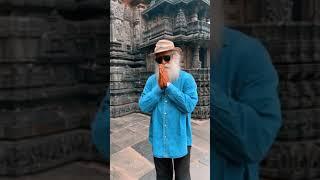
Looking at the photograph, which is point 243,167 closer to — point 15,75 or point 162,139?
point 15,75

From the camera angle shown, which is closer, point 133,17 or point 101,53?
point 101,53

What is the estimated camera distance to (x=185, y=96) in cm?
132

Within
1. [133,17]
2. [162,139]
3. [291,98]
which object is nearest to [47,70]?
[291,98]

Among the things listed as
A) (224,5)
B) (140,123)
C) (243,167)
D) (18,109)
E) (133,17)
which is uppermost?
(133,17)

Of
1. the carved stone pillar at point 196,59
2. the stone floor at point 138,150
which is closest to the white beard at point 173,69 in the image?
the stone floor at point 138,150

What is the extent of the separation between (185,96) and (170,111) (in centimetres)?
9

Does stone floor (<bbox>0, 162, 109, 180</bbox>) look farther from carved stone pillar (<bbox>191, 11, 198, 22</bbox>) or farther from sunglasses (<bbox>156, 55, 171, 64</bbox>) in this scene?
carved stone pillar (<bbox>191, 11, 198, 22</bbox>)

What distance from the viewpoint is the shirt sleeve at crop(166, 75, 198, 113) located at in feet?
4.25

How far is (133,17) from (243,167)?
197 cm

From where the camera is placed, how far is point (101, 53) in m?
0.51

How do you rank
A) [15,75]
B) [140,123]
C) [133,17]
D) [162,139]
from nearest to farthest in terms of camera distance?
1. [15,75]
2. [162,139]
3. [140,123]
4. [133,17]

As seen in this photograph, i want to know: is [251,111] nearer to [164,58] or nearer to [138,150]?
[164,58]

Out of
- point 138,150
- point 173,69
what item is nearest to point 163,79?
point 173,69

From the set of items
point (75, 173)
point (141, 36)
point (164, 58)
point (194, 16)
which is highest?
Answer: point (194, 16)
